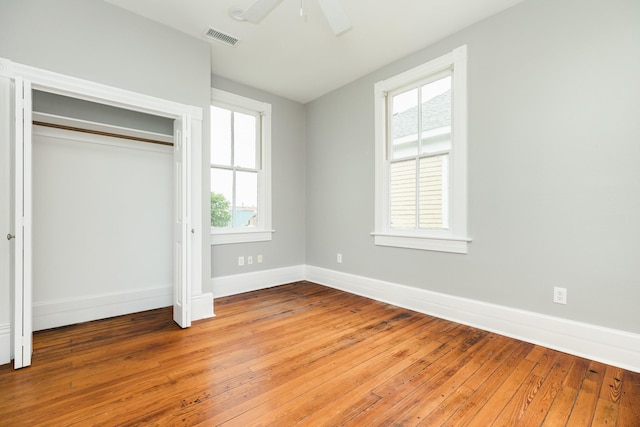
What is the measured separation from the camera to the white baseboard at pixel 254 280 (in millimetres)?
3764

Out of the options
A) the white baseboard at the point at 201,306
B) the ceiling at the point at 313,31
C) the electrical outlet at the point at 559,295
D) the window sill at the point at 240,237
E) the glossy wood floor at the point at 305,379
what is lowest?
the glossy wood floor at the point at 305,379

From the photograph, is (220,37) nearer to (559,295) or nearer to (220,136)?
(220,136)

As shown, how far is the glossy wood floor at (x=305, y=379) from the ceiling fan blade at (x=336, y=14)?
2403 mm

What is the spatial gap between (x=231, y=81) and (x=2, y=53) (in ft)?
7.23

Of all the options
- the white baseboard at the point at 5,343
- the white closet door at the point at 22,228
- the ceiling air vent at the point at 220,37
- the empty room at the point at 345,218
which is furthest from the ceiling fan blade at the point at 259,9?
the white baseboard at the point at 5,343

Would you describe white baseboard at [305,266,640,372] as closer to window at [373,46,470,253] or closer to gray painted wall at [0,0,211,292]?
window at [373,46,470,253]

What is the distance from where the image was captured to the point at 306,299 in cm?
365

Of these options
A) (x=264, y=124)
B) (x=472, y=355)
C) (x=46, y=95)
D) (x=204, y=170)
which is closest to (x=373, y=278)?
(x=472, y=355)

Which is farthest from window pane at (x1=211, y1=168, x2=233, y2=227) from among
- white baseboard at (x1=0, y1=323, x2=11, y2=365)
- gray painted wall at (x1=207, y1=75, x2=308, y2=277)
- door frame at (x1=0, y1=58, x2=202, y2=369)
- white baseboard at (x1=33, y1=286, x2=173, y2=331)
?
white baseboard at (x1=0, y1=323, x2=11, y2=365)

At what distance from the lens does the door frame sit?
93.6 inches

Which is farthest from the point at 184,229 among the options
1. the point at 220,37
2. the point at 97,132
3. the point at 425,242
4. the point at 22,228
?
the point at 425,242

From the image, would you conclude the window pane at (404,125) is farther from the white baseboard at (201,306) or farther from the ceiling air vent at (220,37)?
the white baseboard at (201,306)

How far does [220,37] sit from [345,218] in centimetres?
254

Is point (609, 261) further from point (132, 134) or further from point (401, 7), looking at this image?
point (132, 134)
